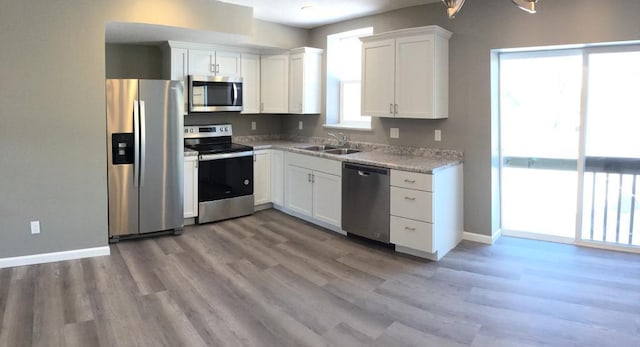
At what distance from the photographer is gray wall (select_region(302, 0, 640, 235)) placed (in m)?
3.79

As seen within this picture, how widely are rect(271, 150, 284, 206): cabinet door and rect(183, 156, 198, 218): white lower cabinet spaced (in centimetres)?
109

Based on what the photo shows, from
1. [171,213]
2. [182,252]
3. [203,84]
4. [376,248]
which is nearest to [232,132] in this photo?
[203,84]

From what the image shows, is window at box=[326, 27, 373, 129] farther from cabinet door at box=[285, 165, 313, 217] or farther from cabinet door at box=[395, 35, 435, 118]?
cabinet door at box=[395, 35, 435, 118]

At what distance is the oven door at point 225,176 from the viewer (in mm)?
5117

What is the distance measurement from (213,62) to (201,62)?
16 cm

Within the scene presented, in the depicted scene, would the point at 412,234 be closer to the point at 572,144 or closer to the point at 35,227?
the point at 572,144

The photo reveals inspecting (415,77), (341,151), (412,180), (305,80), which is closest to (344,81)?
(305,80)

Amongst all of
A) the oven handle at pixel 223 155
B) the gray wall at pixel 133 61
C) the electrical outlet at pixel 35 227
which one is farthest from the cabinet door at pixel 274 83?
the electrical outlet at pixel 35 227

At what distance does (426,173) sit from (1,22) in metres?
3.77

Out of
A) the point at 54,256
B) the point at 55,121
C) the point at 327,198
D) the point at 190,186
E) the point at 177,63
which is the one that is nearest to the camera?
the point at 55,121

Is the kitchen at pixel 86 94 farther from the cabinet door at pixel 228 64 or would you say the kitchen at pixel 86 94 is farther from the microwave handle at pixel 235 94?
the microwave handle at pixel 235 94

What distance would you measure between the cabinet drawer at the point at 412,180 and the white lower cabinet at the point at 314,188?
746 millimetres

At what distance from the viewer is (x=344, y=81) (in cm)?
591

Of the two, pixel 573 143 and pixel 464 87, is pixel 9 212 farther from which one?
pixel 573 143
